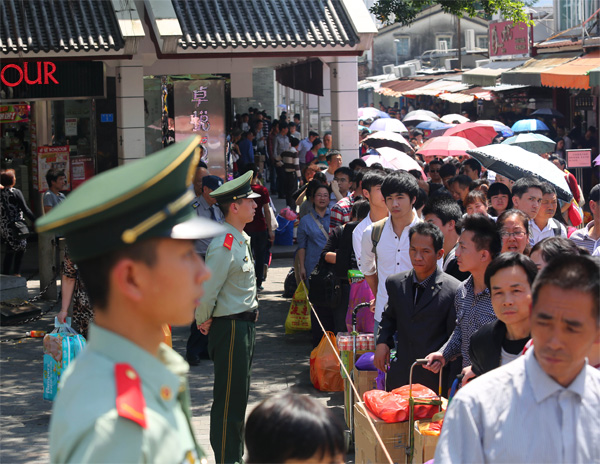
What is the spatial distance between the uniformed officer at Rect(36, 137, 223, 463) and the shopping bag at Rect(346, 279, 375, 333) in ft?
20.2

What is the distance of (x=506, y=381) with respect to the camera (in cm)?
269

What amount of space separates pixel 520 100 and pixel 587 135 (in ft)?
33.1

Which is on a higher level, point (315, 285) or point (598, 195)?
point (598, 195)

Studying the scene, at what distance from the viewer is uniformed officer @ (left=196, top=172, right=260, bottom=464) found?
19.6 feet

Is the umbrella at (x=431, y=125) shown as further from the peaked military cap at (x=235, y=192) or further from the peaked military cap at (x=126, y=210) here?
the peaked military cap at (x=126, y=210)

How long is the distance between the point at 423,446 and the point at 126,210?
10.5ft

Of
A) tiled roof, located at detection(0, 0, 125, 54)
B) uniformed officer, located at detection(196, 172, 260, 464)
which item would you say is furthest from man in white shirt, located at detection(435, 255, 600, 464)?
tiled roof, located at detection(0, 0, 125, 54)

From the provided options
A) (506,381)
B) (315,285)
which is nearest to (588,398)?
(506,381)

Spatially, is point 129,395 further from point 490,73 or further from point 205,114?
point 490,73

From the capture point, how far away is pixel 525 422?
2.62 m

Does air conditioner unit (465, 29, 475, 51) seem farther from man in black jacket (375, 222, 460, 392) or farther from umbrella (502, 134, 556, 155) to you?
man in black jacket (375, 222, 460, 392)

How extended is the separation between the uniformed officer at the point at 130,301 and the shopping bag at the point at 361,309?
20.2ft

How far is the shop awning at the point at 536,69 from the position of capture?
80.1 ft

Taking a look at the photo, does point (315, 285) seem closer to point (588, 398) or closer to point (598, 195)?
point (598, 195)
